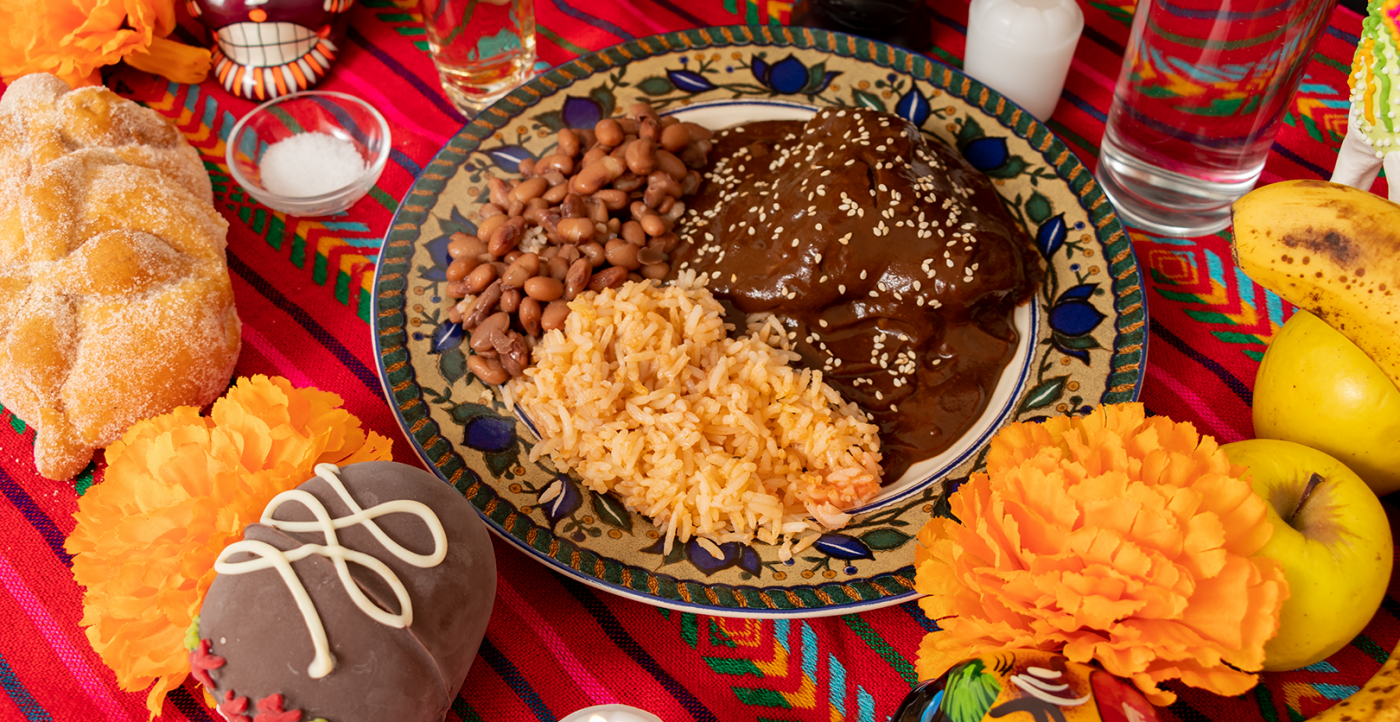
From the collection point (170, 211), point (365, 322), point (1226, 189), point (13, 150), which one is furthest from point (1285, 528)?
point (13, 150)

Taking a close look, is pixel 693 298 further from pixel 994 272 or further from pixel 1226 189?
pixel 1226 189

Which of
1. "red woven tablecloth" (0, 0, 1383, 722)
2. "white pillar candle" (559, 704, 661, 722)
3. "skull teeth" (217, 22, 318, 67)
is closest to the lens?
"white pillar candle" (559, 704, 661, 722)

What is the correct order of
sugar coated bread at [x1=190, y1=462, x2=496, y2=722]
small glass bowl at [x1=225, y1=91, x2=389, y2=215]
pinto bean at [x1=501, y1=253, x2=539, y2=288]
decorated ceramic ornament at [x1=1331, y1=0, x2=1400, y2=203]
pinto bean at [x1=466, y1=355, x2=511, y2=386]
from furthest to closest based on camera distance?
small glass bowl at [x1=225, y1=91, x2=389, y2=215] → pinto bean at [x1=501, y1=253, x2=539, y2=288] → pinto bean at [x1=466, y1=355, x2=511, y2=386] → decorated ceramic ornament at [x1=1331, y1=0, x2=1400, y2=203] → sugar coated bread at [x1=190, y1=462, x2=496, y2=722]

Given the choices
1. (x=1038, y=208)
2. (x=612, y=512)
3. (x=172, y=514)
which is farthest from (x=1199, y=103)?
(x=172, y=514)

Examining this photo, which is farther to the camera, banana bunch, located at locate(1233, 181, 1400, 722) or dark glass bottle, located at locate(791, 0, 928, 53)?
dark glass bottle, located at locate(791, 0, 928, 53)

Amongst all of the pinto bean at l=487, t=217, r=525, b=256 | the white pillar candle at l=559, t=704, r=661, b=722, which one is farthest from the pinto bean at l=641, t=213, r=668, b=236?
the white pillar candle at l=559, t=704, r=661, b=722

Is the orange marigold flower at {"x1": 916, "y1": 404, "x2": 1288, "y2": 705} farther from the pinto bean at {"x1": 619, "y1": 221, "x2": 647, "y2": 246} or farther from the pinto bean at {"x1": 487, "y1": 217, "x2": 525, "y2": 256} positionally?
the pinto bean at {"x1": 487, "y1": 217, "x2": 525, "y2": 256}

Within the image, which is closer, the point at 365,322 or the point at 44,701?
the point at 44,701

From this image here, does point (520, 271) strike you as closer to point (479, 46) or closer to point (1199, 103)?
Answer: point (479, 46)
